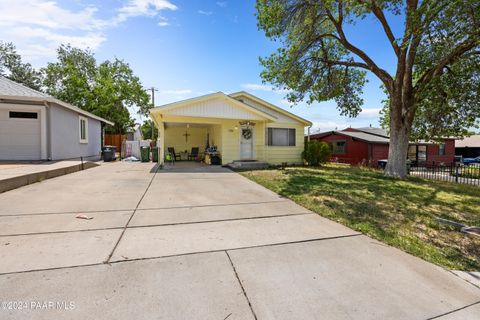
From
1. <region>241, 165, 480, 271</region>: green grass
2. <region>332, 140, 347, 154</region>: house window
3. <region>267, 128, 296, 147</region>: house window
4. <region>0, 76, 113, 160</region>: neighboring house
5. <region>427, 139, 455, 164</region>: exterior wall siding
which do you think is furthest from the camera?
<region>427, 139, 455, 164</region>: exterior wall siding

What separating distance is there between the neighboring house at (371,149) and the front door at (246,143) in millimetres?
11581

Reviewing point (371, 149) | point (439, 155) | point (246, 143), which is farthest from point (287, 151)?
point (439, 155)

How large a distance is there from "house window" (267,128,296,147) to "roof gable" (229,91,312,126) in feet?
2.29

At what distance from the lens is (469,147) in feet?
103

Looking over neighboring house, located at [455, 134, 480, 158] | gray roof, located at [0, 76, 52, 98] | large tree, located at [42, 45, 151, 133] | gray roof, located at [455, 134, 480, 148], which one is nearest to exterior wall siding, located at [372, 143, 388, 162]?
gray roof, located at [455, 134, 480, 148]

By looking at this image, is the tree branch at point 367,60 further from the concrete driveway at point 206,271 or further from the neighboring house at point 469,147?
the neighboring house at point 469,147

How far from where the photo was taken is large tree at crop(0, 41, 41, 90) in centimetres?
2902

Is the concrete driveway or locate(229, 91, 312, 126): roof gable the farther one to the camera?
locate(229, 91, 312, 126): roof gable

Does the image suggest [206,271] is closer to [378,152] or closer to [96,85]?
[378,152]

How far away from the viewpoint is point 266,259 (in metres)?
2.72

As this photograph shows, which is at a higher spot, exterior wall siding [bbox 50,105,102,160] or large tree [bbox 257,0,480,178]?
large tree [bbox 257,0,480,178]

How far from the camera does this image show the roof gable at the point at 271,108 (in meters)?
14.1

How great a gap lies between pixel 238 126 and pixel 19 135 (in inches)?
405

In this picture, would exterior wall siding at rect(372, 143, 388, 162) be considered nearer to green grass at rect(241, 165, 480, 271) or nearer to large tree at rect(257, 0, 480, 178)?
large tree at rect(257, 0, 480, 178)
